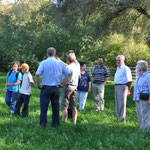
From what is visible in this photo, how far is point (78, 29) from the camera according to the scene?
20.1m

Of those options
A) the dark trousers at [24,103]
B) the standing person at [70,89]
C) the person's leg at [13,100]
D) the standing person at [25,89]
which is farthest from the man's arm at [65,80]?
the person's leg at [13,100]

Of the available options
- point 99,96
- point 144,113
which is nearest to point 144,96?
point 144,113

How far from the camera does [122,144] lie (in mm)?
5605

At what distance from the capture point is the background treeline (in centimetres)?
1700

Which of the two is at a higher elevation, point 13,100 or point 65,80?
point 65,80

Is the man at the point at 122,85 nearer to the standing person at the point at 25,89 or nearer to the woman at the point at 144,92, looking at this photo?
the woman at the point at 144,92

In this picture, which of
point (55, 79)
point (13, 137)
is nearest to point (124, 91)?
point (55, 79)

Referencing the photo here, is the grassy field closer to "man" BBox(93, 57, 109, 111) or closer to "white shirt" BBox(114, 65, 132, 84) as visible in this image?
"white shirt" BBox(114, 65, 132, 84)

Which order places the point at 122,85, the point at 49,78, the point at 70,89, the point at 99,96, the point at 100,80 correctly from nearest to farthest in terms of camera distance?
the point at 49,78 < the point at 70,89 < the point at 122,85 < the point at 100,80 < the point at 99,96

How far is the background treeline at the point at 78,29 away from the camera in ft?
55.8

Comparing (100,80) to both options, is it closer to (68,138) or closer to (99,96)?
(99,96)

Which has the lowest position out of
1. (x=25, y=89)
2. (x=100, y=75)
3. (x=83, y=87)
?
(x=25, y=89)

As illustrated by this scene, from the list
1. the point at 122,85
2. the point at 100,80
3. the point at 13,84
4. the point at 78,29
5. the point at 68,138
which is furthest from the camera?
the point at 78,29

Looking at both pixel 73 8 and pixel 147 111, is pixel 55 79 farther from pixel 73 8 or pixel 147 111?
pixel 73 8
